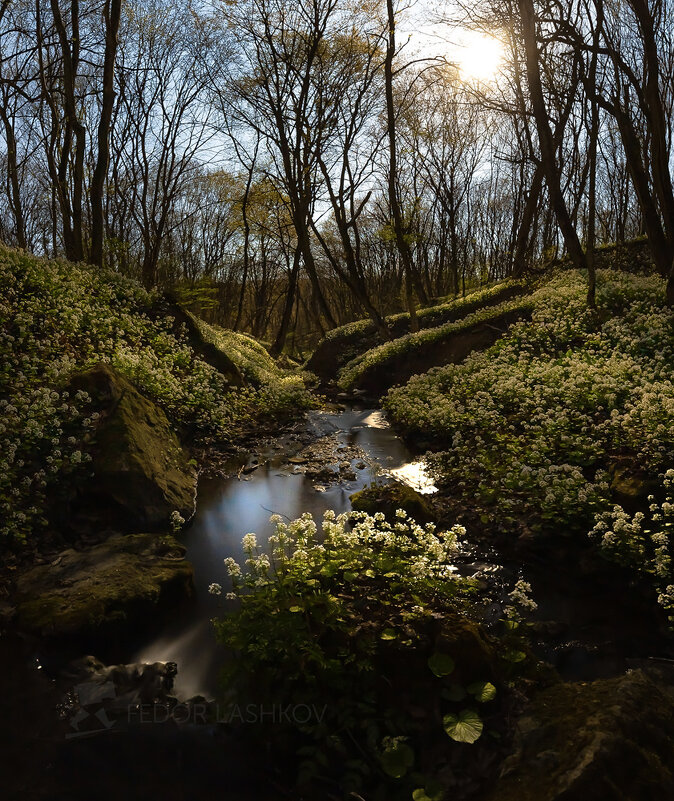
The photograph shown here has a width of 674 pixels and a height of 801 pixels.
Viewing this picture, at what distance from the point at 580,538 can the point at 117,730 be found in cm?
474

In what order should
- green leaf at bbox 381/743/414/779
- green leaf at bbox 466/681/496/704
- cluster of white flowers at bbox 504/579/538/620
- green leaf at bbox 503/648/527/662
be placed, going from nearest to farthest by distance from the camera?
green leaf at bbox 381/743/414/779, green leaf at bbox 466/681/496/704, green leaf at bbox 503/648/527/662, cluster of white flowers at bbox 504/579/538/620

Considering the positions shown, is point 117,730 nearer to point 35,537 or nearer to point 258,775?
point 258,775

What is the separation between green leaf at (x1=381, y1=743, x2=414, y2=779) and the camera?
2.91 meters

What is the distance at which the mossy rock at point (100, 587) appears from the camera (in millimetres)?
4375

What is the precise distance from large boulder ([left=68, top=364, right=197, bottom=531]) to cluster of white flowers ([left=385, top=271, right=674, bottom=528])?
13.5ft

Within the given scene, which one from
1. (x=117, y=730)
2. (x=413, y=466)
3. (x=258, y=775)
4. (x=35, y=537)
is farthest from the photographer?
(x=413, y=466)

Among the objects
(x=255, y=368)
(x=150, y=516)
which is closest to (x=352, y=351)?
(x=255, y=368)

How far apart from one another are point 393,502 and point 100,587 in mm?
3482

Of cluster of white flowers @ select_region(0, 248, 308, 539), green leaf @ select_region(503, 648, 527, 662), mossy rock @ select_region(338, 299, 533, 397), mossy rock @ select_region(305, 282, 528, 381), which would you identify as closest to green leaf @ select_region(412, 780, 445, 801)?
green leaf @ select_region(503, 648, 527, 662)

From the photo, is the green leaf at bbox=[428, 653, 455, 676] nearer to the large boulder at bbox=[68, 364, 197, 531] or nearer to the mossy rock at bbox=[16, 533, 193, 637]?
the mossy rock at bbox=[16, 533, 193, 637]

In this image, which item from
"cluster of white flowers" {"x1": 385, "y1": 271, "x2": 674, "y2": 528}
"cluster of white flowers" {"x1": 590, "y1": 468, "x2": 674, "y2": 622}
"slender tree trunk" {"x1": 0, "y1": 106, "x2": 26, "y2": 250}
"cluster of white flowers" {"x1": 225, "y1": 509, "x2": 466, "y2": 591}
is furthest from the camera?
"slender tree trunk" {"x1": 0, "y1": 106, "x2": 26, "y2": 250}

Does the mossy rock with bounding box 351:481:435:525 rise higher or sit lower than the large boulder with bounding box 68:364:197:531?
lower

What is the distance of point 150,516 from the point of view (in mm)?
6520

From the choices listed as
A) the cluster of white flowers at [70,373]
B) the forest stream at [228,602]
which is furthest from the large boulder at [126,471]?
the forest stream at [228,602]
